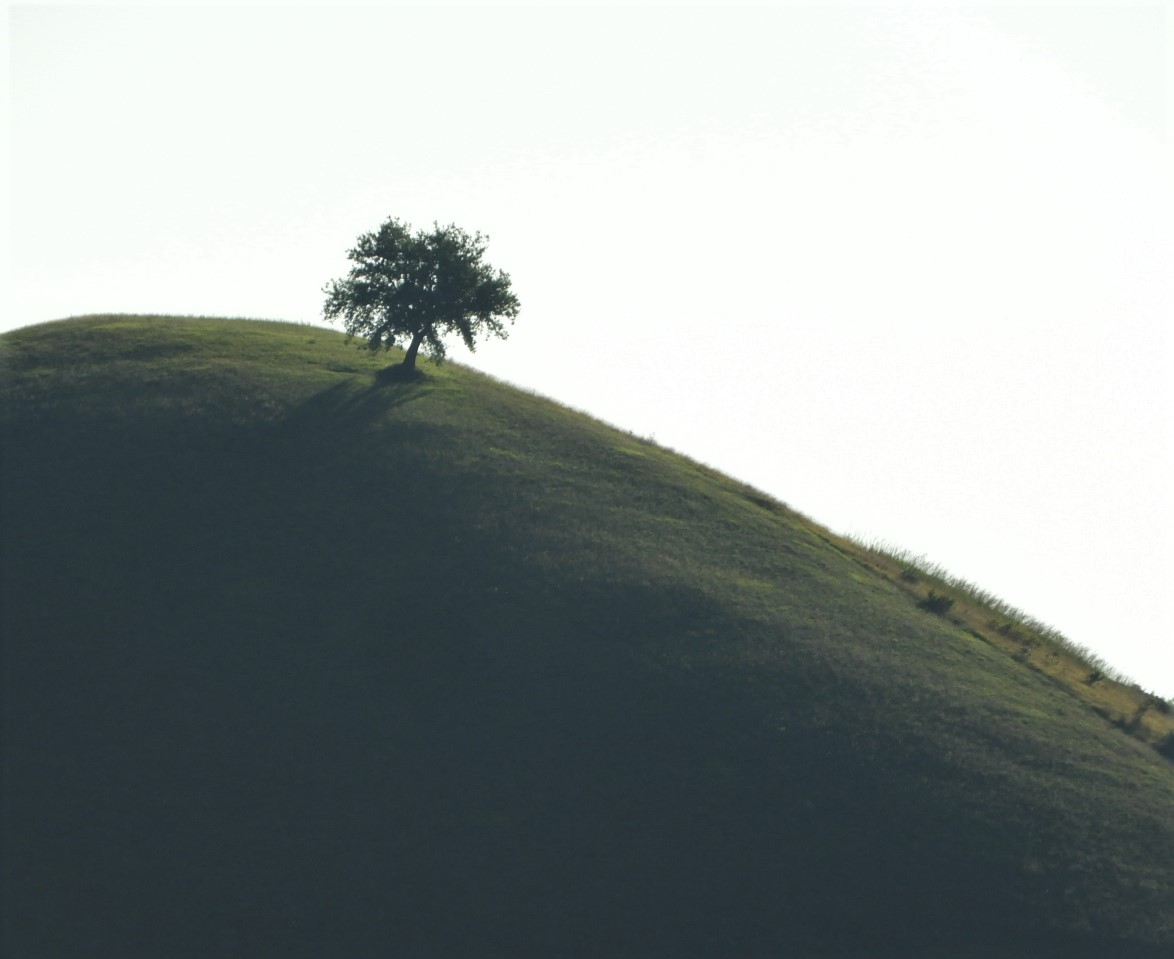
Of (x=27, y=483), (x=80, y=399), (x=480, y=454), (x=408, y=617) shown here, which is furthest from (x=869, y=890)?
(x=80, y=399)

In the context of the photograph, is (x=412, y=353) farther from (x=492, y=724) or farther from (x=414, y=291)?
(x=492, y=724)

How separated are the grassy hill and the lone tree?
737 cm

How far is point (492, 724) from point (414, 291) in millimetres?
29133

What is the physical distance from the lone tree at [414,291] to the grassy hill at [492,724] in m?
7.37

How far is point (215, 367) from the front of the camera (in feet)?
192

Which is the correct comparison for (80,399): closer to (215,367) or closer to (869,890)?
(215,367)

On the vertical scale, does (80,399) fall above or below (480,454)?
below

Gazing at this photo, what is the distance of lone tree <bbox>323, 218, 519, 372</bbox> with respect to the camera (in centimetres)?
5912

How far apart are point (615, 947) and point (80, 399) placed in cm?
3727

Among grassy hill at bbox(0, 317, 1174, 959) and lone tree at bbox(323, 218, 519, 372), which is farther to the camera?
lone tree at bbox(323, 218, 519, 372)

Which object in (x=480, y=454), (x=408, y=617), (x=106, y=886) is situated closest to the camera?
(x=106, y=886)

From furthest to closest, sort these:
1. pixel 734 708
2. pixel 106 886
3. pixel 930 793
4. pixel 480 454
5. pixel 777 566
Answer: pixel 480 454 → pixel 777 566 → pixel 734 708 → pixel 930 793 → pixel 106 886

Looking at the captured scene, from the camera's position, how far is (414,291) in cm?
5912

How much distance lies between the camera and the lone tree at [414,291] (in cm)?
5912
